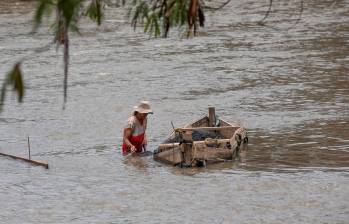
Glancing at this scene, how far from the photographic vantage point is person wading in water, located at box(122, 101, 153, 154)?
15312 millimetres

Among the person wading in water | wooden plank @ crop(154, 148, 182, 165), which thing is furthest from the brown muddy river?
the person wading in water

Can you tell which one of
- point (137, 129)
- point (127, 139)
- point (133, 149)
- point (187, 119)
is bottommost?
point (187, 119)

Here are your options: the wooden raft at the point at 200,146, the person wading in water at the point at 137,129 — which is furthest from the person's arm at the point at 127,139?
the wooden raft at the point at 200,146

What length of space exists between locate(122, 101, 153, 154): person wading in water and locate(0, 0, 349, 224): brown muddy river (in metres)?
0.27

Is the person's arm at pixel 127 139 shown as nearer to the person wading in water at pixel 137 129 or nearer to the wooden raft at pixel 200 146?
the person wading in water at pixel 137 129

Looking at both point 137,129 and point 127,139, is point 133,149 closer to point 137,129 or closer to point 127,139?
point 127,139

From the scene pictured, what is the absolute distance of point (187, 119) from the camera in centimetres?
1953

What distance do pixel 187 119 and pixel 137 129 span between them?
13.4 feet

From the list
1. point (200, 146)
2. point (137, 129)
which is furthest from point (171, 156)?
point (137, 129)

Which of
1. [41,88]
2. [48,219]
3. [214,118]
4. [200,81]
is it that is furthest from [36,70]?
[48,219]

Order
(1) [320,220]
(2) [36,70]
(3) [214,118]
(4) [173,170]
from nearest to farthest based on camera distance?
(1) [320,220], (4) [173,170], (3) [214,118], (2) [36,70]

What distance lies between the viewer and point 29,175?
15.0 metres

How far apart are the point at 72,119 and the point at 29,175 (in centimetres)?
515

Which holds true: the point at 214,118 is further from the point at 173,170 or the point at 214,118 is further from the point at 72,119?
the point at 72,119
